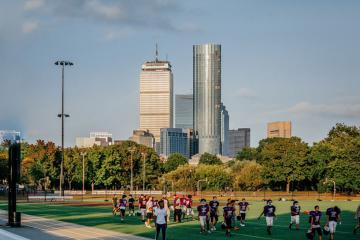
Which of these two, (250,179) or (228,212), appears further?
(250,179)

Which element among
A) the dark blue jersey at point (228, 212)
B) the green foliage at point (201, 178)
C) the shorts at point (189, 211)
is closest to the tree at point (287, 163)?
the green foliage at point (201, 178)

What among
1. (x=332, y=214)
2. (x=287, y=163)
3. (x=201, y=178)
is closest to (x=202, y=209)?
(x=332, y=214)

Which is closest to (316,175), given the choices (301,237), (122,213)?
(122,213)

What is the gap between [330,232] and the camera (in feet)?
100

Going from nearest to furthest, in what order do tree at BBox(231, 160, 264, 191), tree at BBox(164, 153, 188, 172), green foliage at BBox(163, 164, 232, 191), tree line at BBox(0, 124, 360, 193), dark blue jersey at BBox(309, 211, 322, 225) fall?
1. dark blue jersey at BBox(309, 211, 322, 225)
2. tree line at BBox(0, 124, 360, 193)
3. tree at BBox(231, 160, 264, 191)
4. green foliage at BBox(163, 164, 232, 191)
5. tree at BBox(164, 153, 188, 172)

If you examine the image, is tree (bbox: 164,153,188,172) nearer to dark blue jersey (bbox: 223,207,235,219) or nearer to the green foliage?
the green foliage

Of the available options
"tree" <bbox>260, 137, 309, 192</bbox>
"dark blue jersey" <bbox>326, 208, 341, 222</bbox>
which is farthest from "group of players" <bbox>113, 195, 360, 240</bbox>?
"tree" <bbox>260, 137, 309, 192</bbox>

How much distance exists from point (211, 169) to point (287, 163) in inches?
947

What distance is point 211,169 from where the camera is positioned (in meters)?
138

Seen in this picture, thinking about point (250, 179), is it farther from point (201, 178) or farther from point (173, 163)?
point (173, 163)

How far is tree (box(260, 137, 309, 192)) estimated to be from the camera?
117250 millimetres

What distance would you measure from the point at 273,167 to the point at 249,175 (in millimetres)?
10158

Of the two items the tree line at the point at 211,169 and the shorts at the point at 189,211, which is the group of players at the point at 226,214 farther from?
the tree line at the point at 211,169

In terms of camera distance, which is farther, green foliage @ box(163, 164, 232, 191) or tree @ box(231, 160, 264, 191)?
green foliage @ box(163, 164, 232, 191)
